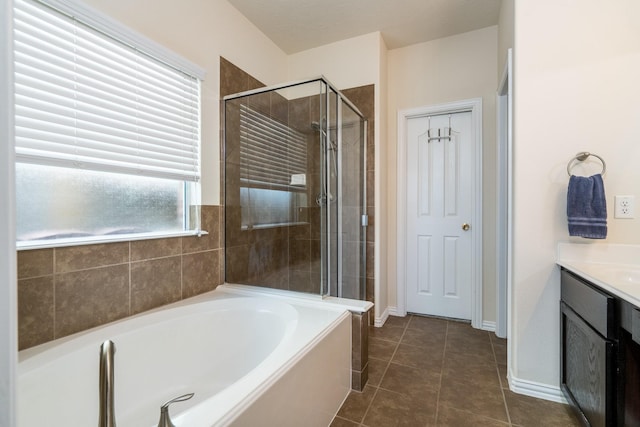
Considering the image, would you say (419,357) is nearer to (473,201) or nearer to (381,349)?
(381,349)

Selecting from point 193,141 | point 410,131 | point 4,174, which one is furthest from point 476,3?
point 4,174

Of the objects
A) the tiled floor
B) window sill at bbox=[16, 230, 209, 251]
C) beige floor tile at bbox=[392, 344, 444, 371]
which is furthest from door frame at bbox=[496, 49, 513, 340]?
window sill at bbox=[16, 230, 209, 251]

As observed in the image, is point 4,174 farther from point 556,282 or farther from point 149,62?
point 556,282

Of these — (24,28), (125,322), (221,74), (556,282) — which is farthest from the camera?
(221,74)

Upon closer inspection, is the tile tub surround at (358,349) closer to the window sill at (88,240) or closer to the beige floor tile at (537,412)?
the beige floor tile at (537,412)

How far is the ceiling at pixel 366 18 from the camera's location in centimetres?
233

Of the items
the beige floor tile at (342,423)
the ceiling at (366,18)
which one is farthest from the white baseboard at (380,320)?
the ceiling at (366,18)

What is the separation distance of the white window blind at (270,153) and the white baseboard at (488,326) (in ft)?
6.76

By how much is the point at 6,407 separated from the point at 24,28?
5.31ft

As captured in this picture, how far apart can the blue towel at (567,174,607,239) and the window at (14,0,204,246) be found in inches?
90.3

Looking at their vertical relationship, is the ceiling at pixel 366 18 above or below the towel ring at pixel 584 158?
above

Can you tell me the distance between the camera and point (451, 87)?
2781 millimetres

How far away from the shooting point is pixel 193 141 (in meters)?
2.00

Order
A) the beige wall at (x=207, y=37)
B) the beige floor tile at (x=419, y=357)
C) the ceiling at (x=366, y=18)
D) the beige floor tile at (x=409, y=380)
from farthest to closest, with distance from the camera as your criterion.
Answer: the ceiling at (x=366, y=18) < the beige floor tile at (x=419, y=357) < the beige floor tile at (x=409, y=380) < the beige wall at (x=207, y=37)
